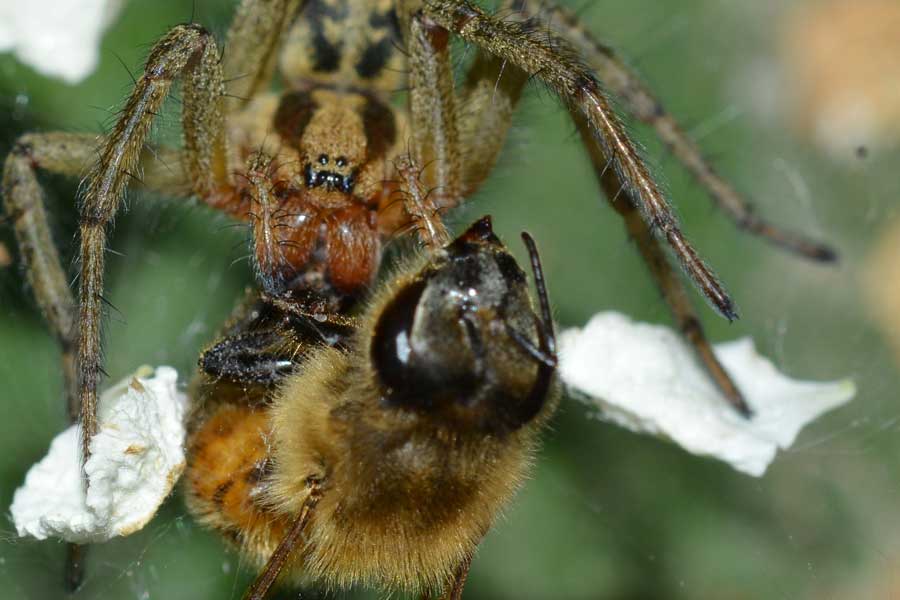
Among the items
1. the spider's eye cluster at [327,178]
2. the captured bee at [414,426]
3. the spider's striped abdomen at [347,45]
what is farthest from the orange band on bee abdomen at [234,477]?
the spider's striped abdomen at [347,45]

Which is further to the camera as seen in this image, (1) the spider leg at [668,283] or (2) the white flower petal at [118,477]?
(1) the spider leg at [668,283]

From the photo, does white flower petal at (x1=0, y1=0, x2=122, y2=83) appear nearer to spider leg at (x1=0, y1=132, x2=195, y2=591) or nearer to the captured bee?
spider leg at (x1=0, y1=132, x2=195, y2=591)

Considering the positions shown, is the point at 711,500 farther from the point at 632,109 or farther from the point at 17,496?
the point at 17,496

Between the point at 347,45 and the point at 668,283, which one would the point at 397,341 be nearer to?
the point at 668,283

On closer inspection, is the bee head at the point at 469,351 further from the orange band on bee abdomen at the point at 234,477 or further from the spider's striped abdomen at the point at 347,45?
the spider's striped abdomen at the point at 347,45

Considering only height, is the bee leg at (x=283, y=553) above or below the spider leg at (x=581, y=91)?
below

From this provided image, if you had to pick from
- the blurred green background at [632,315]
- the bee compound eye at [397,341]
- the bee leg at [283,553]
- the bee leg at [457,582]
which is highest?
the bee compound eye at [397,341]

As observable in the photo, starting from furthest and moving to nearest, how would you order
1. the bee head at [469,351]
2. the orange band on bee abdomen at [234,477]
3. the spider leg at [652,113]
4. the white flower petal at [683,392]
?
the spider leg at [652,113] → the white flower petal at [683,392] → the orange band on bee abdomen at [234,477] → the bee head at [469,351]

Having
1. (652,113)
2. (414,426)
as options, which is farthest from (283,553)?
(652,113)
